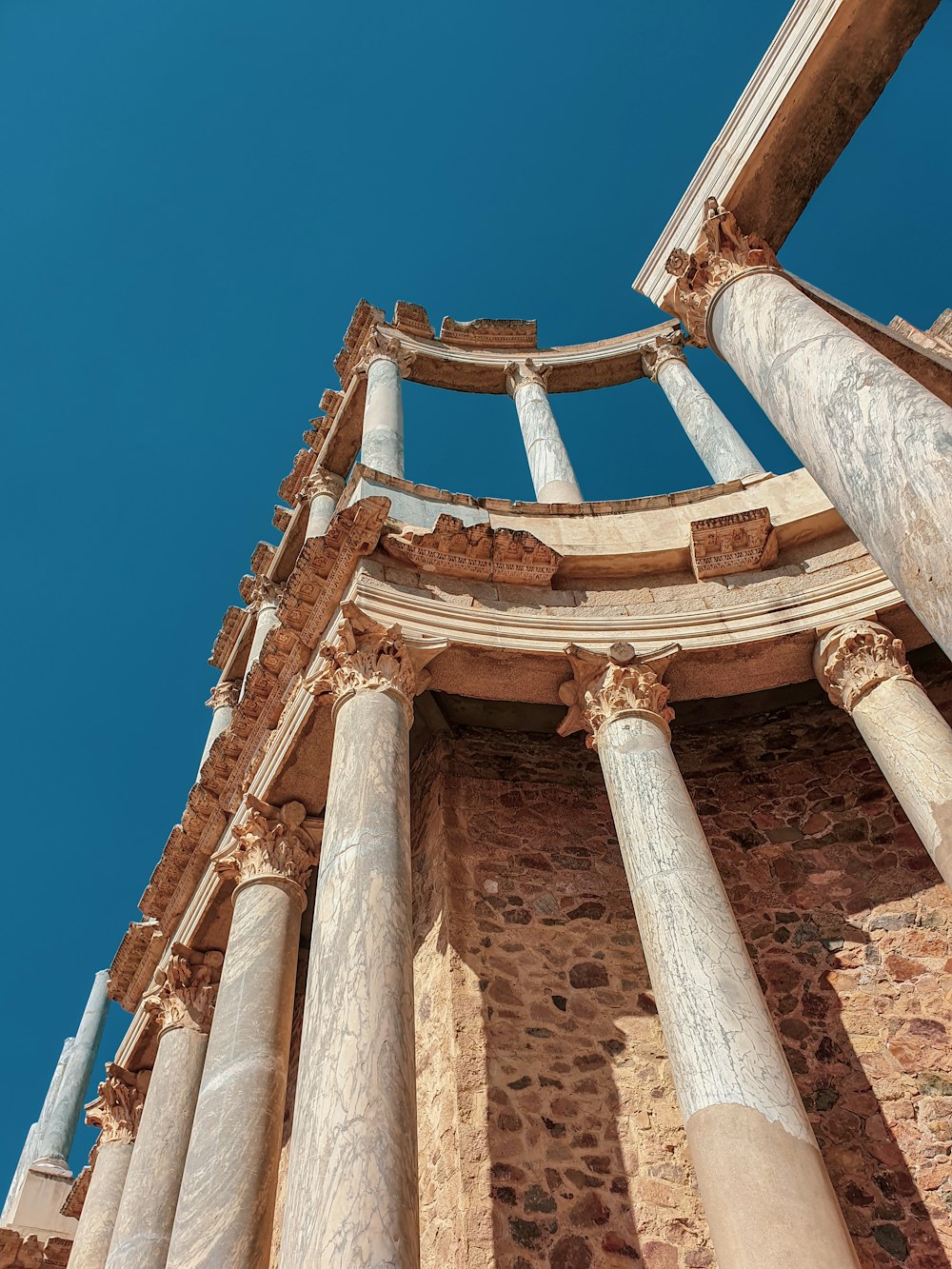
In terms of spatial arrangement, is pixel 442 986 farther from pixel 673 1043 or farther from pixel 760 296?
pixel 760 296

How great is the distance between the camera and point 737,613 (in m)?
9.16

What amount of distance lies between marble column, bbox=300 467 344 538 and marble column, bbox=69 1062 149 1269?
7.96m

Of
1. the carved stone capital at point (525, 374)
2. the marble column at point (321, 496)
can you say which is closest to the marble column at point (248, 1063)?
the marble column at point (321, 496)

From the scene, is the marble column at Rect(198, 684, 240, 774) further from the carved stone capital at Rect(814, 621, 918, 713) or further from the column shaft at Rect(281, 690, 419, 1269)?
the carved stone capital at Rect(814, 621, 918, 713)

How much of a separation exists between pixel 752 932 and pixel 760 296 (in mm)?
5853

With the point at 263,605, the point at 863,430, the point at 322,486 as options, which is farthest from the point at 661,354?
the point at 863,430

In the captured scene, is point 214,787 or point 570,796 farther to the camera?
point 214,787

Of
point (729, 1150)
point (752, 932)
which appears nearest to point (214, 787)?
point (752, 932)

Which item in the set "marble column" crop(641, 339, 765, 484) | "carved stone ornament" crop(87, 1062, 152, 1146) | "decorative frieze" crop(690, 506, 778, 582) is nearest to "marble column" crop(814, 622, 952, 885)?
"decorative frieze" crop(690, 506, 778, 582)

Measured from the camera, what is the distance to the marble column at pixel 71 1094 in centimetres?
1967

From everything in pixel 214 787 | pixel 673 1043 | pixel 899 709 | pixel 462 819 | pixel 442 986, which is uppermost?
pixel 214 787

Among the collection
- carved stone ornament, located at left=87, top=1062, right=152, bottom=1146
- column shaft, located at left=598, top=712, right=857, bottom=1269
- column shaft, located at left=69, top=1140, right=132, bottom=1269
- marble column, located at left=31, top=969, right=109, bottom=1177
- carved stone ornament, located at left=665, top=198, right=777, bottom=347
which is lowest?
column shaft, located at left=598, top=712, right=857, bottom=1269

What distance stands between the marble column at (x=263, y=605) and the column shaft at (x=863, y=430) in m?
10.1

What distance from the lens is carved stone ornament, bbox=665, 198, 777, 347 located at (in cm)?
739
